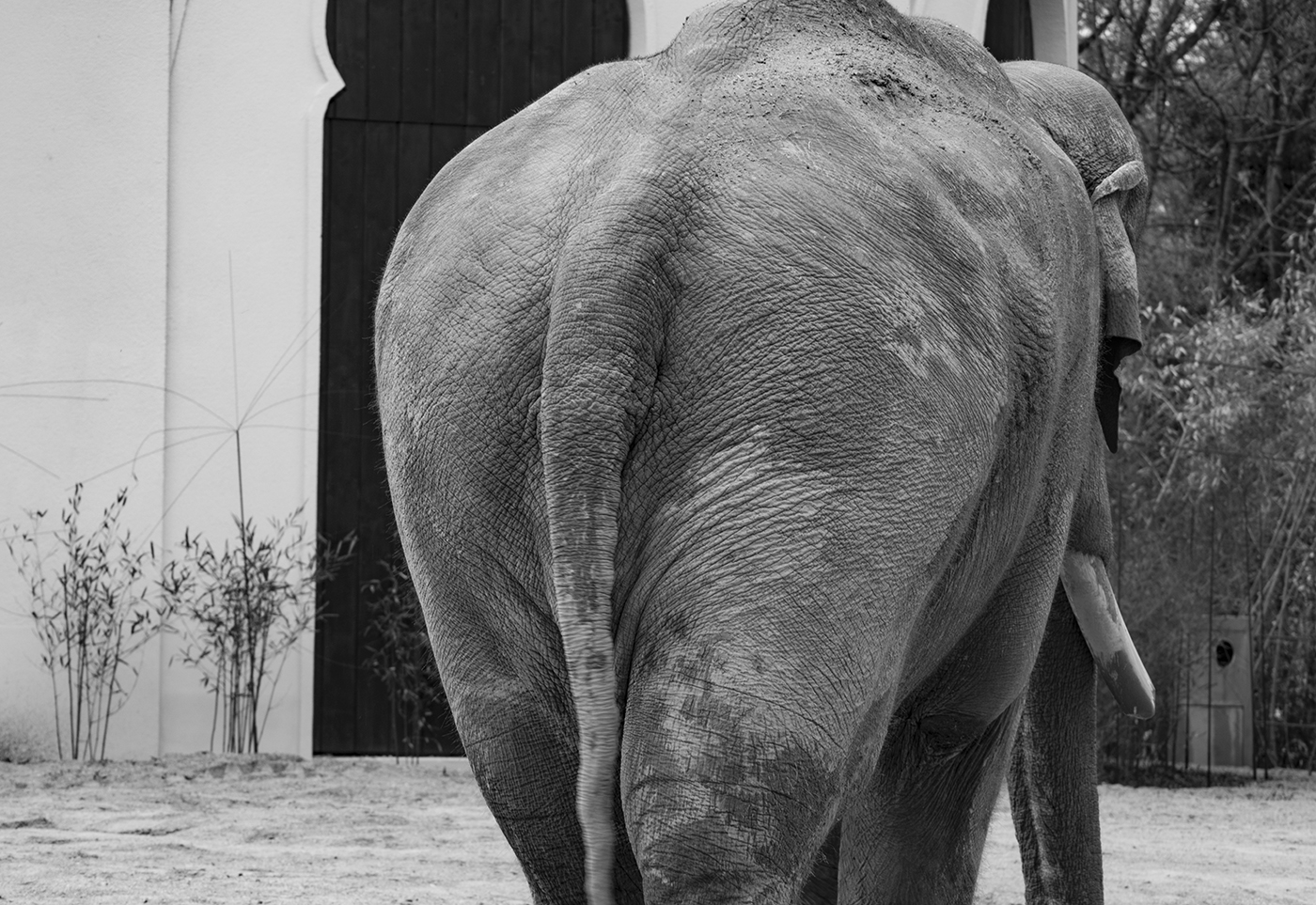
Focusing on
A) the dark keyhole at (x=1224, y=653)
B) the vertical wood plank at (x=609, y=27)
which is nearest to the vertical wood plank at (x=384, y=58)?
the vertical wood plank at (x=609, y=27)

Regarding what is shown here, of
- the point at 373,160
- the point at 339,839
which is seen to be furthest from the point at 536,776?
the point at 373,160

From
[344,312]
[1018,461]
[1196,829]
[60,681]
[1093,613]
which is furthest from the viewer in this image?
[344,312]

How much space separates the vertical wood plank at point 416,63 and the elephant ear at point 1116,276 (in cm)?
689

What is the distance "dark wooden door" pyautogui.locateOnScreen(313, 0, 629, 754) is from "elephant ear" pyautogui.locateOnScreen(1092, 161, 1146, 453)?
647cm

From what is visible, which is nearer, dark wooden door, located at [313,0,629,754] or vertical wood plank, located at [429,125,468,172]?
dark wooden door, located at [313,0,629,754]

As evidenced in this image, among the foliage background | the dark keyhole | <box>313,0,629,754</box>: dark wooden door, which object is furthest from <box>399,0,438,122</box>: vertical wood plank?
the dark keyhole

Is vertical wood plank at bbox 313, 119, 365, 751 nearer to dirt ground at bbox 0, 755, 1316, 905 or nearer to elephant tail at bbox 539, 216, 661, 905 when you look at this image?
dirt ground at bbox 0, 755, 1316, 905

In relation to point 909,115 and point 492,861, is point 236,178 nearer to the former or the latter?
point 492,861

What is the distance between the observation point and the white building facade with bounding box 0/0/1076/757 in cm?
927

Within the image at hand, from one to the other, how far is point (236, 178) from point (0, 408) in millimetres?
1630

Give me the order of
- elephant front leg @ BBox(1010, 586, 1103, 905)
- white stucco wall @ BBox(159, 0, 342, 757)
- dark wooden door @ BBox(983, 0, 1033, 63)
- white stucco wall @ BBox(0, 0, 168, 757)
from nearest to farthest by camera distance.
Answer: elephant front leg @ BBox(1010, 586, 1103, 905), white stucco wall @ BBox(0, 0, 168, 757), white stucco wall @ BBox(159, 0, 342, 757), dark wooden door @ BBox(983, 0, 1033, 63)

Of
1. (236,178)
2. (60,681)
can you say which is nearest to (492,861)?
(60,681)

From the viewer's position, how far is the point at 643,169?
7.48ft

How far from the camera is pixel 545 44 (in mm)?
10234
